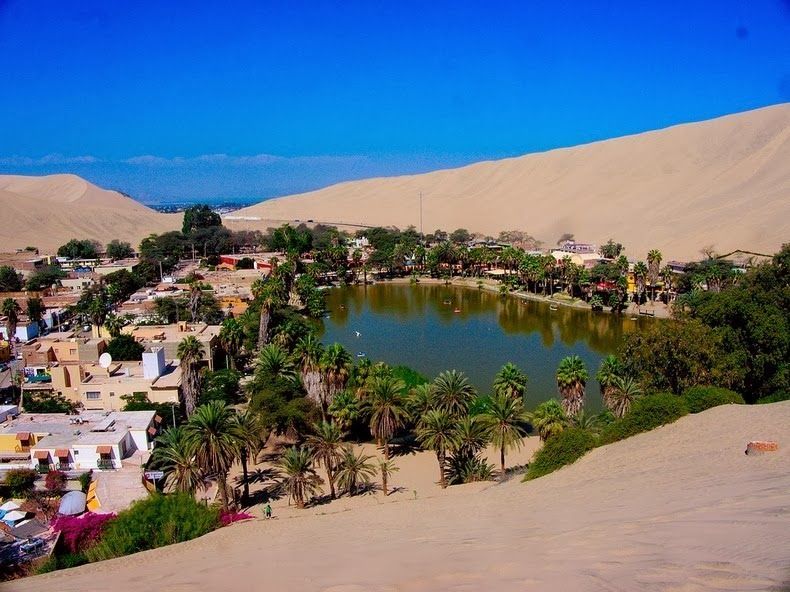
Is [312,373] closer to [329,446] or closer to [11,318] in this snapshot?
[329,446]

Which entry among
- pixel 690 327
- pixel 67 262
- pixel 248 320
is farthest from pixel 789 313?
pixel 67 262

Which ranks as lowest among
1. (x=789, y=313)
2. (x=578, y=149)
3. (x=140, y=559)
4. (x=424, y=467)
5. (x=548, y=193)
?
(x=424, y=467)

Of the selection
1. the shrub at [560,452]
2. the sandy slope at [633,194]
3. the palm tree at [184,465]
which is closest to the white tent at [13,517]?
the palm tree at [184,465]

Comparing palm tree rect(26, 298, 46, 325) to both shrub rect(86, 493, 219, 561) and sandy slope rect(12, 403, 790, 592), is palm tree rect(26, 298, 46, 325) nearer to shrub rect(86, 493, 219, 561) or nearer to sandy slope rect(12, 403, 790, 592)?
shrub rect(86, 493, 219, 561)

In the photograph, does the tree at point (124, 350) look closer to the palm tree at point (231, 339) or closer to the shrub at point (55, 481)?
the palm tree at point (231, 339)

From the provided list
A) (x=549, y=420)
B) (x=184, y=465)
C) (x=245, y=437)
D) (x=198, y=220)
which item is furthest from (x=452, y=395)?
(x=198, y=220)

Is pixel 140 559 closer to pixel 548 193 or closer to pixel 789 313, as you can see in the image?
pixel 789 313
